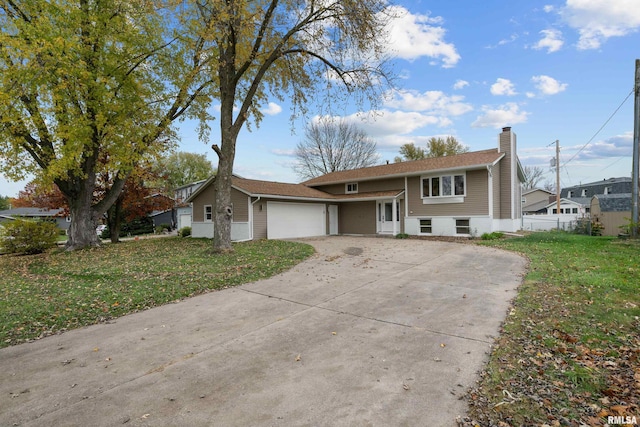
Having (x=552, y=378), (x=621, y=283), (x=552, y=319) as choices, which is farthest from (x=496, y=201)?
(x=552, y=378)

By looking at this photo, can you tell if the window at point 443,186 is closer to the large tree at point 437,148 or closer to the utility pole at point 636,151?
the utility pole at point 636,151

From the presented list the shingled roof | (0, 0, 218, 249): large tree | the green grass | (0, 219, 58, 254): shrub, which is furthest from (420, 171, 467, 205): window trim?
(0, 219, 58, 254): shrub

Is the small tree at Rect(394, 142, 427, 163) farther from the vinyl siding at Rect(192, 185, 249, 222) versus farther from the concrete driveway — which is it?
the concrete driveway

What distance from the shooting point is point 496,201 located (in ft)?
56.6

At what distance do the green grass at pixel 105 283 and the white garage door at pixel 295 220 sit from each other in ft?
20.4

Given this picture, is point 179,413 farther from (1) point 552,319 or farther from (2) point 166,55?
(2) point 166,55

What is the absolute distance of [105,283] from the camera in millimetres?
7410

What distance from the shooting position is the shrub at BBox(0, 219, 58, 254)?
48.3 ft

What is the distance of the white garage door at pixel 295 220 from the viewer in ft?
60.1

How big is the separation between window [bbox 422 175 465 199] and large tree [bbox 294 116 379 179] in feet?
58.0

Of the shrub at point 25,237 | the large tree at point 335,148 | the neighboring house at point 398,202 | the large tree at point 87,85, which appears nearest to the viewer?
the large tree at point 87,85

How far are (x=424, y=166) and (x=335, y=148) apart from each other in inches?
696

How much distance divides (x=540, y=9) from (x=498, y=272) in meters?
8.85

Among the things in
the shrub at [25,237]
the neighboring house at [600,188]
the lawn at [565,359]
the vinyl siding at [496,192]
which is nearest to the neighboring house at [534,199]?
the neighboring house at [600,188]
